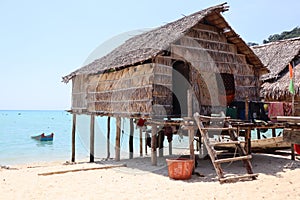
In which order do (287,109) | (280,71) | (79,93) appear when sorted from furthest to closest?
(79,93) < (280,71) < (287,109)

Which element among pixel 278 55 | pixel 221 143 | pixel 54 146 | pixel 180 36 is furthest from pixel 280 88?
pixel 54 146

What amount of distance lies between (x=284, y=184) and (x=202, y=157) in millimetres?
5105

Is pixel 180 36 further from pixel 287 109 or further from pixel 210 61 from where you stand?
pixel 287 109

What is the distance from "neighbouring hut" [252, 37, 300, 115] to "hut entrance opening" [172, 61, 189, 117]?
15.4ft

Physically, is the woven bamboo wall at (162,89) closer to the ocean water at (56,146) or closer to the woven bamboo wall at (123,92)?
the woven bamboo wall at (123,92)

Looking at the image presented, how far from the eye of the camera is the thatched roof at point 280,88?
46.5ft

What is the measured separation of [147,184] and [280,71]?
10.5m

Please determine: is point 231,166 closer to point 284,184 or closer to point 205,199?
point 284,184

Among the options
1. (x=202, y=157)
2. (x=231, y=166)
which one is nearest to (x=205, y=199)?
(x=231, y=166)

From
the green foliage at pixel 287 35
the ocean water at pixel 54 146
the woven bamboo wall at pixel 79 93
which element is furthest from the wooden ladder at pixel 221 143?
the green foliage at pixel 287 35

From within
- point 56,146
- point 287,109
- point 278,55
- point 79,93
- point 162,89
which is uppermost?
point 278,55

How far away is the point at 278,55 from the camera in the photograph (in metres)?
16.4

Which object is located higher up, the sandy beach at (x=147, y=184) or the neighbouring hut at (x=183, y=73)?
the neighbouring hut at (x=183, y=73)

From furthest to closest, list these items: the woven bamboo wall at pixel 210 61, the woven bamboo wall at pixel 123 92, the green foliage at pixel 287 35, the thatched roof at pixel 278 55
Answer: the green foliage at pixel 287 35
the thatched roof at pixel 278 55
the woven bamboo wall at pixel 210 61
the woven bamboo wall at pixel 123 92
